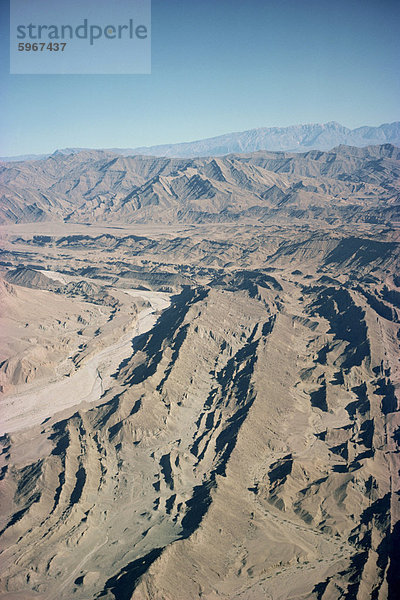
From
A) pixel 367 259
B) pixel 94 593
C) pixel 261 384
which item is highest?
pixel 367 259

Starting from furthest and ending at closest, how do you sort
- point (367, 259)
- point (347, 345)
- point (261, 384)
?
point (367, 259)
point (347, 345)
point (261, 384)

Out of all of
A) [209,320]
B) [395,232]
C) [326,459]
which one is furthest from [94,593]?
[395,232]

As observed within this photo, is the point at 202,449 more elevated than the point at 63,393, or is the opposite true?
the point at 63,393

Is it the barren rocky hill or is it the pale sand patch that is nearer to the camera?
Answer: the barren rocky hill

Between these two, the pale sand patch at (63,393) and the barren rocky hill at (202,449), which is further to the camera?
the pale sand patch at (63,393)

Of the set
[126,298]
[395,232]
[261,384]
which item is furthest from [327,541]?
[395,232]

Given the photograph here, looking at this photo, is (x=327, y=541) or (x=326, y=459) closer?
(x=327, y=541)

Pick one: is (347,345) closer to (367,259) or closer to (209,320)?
(209,320)

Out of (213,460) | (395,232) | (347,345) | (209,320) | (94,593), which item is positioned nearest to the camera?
(94,593)

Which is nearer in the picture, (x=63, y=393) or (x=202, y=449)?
(x=202, y=449)

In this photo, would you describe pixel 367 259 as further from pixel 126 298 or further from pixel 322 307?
pixel 126 298

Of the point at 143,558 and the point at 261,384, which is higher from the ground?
the point at 261,384
